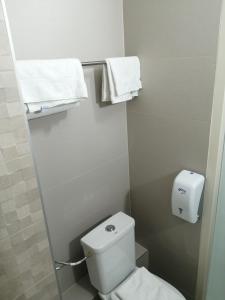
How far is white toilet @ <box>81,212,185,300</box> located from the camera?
1.39 m

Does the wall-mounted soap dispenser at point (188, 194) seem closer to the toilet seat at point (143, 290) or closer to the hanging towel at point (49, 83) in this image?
the toilet seat at point (143, 290)

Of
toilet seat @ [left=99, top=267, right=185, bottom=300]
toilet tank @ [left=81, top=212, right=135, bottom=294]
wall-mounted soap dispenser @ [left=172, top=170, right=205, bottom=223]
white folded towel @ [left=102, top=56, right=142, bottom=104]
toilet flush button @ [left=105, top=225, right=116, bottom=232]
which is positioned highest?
white folded towel @ [left=102, top=56, right=142, bottom=104]

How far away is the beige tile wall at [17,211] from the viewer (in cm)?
82

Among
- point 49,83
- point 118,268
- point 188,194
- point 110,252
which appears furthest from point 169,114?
point 118,268

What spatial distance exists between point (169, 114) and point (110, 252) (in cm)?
91

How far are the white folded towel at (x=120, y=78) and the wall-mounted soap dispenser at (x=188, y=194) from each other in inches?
23.3

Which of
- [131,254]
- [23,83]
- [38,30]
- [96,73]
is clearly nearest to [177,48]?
[96,73]

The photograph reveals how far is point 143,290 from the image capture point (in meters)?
1.42

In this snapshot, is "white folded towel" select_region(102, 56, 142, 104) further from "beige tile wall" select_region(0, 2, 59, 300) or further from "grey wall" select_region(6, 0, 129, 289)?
"beige tile wall" select_region(0, 2, 59, 300)

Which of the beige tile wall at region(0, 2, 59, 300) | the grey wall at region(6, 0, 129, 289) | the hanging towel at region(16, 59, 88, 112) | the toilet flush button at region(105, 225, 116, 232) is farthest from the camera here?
the toilet flush button at region(105, 225, 116, 232)

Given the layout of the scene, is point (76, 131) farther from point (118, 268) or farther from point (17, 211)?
point (118, 268)

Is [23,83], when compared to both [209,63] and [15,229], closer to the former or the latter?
[15,229]

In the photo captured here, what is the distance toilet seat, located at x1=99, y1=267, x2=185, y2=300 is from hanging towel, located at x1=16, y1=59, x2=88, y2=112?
3.86ft

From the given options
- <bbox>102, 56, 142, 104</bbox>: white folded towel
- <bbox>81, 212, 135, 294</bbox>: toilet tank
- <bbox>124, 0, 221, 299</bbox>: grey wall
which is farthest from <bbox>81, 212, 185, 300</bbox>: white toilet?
<bbox>102, 56, 142, 104</bbox>: white folded towel
